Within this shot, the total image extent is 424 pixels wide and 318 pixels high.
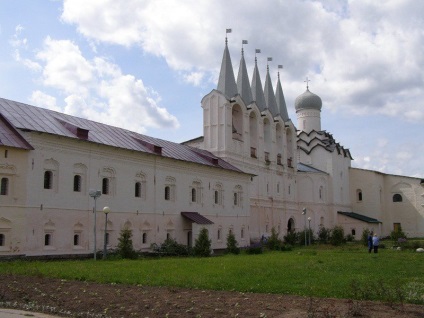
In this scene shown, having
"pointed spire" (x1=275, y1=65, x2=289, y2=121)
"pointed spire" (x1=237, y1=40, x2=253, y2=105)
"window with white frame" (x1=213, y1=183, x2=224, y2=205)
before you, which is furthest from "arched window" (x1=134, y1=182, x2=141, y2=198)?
"pointed spire" (x1=275, y1=65, x2=289, y2=121)

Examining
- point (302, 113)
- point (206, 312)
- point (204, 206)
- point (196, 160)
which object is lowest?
point (206, 312)

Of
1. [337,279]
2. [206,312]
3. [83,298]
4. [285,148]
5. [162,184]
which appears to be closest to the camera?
→ [206,312]

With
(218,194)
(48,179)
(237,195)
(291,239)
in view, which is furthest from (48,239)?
(291,239)

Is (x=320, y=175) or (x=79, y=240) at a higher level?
(x=320, y=175)

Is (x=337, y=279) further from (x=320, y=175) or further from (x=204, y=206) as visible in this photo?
(x=320, y=175)

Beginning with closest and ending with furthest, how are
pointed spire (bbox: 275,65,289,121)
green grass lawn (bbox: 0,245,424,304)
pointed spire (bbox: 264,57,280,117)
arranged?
green grass lawn (bbox: 0,245,424,304) → pointed spire (bbox: 264,57,280,117) → pointed spire (bbox: 275,65,289,121)

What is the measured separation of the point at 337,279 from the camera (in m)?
13.8

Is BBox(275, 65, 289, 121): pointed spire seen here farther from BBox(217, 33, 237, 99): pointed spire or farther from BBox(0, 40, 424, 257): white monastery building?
BBox(217, 33, 237, 99): pointed spire

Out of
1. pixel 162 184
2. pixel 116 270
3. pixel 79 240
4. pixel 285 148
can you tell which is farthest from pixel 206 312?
pixel 285 148

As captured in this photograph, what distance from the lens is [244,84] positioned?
154 ft

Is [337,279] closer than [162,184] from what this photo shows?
Yes

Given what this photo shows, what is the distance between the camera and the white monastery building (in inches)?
914

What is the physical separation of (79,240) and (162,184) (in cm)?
735

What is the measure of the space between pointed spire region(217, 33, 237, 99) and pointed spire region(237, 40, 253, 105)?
5.77 ft
